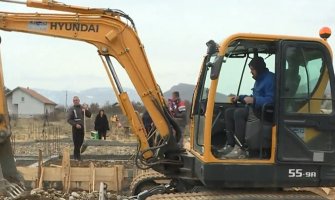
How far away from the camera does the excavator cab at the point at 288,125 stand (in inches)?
230

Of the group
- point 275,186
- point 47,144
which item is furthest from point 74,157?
point 275,186

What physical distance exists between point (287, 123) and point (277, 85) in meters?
0.46

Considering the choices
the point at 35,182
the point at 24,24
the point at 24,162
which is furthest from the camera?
the point at 24,162

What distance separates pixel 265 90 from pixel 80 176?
5.29 metres

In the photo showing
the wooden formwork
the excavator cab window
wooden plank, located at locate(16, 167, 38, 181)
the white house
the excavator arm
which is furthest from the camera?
the white house

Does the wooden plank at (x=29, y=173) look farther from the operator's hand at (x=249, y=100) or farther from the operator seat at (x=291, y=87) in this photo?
the operator seat at (x=291, y=87)

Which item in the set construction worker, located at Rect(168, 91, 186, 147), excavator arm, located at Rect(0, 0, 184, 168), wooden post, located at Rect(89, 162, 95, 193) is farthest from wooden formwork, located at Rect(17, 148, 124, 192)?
excavator arm, located at Rect(0, 0, 184, 168)

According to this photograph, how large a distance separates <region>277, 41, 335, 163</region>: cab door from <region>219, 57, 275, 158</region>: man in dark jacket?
199 millimetres

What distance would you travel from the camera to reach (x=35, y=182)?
10000 millimetres

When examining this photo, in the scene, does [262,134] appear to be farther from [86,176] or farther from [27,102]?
[27,102]

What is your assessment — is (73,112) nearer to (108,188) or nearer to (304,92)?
(108,188)

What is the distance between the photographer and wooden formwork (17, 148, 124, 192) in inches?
392

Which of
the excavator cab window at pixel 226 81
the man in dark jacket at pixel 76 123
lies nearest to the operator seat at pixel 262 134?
the excavator cab window at pixel 226 81

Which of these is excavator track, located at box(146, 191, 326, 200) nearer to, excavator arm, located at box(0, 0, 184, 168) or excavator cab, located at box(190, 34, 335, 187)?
excavator cab, located at box(190, 34, 335, 187)
